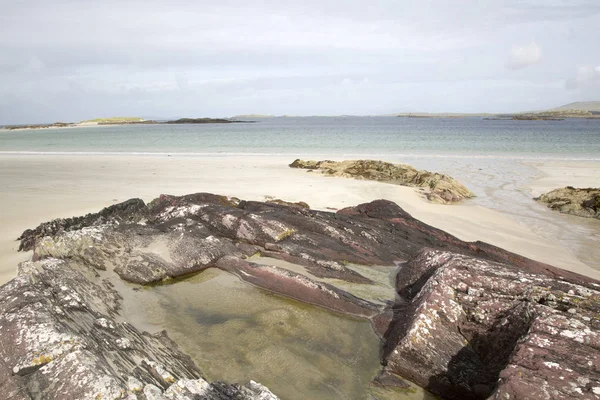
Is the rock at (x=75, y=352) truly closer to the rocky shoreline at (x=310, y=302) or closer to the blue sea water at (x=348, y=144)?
the rocky shoreline at (x=310, y=302)

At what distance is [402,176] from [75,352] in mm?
17317

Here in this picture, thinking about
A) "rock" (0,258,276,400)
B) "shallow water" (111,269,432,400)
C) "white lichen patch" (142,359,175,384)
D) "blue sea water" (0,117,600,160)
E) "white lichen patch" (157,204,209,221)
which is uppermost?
"blue sea water" (0,117,600,160)

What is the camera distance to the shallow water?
4.05 m

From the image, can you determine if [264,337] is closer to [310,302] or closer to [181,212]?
[310,302]

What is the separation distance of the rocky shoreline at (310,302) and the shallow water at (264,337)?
19 centimetres

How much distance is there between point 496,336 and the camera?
3.93m

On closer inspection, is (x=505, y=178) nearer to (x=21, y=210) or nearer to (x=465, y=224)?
(x=465, y=224)

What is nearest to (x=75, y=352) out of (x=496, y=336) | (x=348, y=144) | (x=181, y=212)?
(x=496, y=336)

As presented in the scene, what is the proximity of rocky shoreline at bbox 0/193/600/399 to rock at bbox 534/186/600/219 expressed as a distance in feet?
26.2

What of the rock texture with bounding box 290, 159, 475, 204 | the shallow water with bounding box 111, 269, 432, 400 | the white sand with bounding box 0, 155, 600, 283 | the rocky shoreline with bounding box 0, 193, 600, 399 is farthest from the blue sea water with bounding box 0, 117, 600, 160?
the shallow water with bounding box 111, 269, 432, 400

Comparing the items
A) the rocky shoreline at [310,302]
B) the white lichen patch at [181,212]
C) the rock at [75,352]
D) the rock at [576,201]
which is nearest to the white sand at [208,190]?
the rocky shoreline at [310,302]

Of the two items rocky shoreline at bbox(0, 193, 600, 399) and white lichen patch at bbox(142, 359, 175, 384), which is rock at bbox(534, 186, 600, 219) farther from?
white lichen patch at bbox(142, 359, 175, 384)

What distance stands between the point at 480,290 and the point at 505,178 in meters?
18.9

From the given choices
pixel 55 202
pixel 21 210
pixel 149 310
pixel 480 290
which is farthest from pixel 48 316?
pixel 55 202
